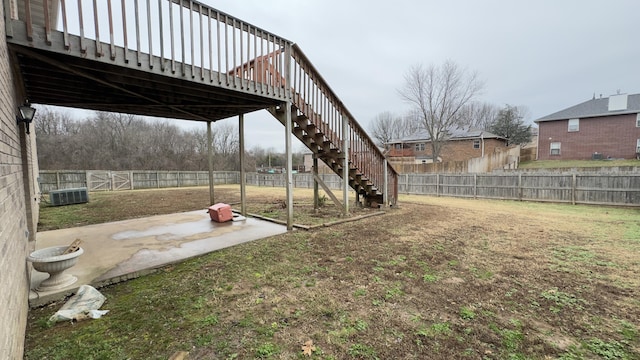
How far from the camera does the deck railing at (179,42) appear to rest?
9.70 ft

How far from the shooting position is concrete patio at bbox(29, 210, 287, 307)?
136 inches

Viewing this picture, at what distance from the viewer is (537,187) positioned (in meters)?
11.2

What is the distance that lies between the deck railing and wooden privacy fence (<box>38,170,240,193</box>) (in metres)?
16.7

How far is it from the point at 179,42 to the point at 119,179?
21.7 metres

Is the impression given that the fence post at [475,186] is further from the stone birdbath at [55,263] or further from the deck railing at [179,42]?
the stone birdbath at [55,263]

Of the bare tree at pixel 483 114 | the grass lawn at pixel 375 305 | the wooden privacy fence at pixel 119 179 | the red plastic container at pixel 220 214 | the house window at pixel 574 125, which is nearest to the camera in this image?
the grass lawn at pixel 375 305

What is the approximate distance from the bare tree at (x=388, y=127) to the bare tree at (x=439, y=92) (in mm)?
17651

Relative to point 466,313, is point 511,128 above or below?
above

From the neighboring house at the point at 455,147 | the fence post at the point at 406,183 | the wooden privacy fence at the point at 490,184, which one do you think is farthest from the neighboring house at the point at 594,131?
the fence post at the point at 406,183

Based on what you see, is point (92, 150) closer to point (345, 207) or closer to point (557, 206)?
point (345, 207)

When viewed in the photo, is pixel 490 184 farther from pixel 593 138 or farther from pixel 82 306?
pixel 593 138

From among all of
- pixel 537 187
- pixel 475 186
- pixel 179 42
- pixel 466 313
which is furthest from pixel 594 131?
pixel 179 42

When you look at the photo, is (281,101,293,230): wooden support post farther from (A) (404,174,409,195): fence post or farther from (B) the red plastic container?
(A) (404,174,409,195): fence post

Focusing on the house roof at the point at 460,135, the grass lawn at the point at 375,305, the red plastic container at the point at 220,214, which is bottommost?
the grass lawn at the point at 375,305
